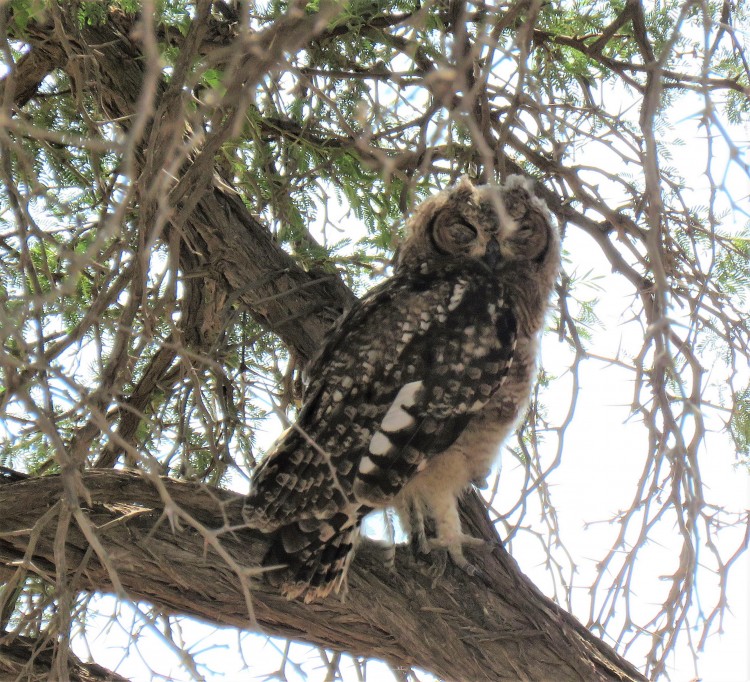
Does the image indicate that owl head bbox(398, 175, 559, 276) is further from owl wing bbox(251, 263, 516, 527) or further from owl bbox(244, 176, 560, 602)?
owl wing bbox(251, 263, 516, 527)

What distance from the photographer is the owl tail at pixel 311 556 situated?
104 inches

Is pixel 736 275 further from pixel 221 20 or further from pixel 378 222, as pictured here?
pixel 221 20

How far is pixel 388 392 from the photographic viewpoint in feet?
9.73

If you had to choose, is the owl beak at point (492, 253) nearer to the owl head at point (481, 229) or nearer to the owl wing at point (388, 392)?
the owl head at point (481, 229)

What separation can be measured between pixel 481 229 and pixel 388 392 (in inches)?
33.5

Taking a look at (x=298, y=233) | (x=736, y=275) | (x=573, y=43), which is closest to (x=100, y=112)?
(x=298, y=233)

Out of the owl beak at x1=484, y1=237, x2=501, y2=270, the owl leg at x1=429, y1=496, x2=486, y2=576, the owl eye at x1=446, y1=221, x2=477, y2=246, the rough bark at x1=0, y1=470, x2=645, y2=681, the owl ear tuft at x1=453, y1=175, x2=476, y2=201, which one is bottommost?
the rough bark at x1=0, y1=470, x2=645, y2=681

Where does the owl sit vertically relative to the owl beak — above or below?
below

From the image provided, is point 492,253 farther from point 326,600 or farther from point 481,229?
point 326,600

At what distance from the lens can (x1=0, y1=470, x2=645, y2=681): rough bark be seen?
254 centimetres

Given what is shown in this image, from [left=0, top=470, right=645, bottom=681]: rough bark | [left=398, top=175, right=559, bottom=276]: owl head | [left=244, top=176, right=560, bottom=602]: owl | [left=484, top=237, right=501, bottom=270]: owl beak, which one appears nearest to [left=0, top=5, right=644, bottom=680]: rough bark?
[left=0, top=470, right=645, bottom=681]: rough bark

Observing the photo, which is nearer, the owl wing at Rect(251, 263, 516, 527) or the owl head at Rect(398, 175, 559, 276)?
the owl wing at Rect(251, 263, 516, 527)

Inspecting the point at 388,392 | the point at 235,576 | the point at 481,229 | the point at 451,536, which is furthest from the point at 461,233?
the point at 235,576

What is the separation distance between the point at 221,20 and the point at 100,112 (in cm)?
55
